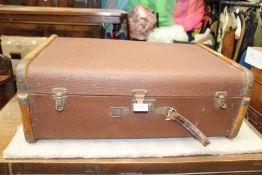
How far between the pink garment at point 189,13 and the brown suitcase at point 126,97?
4.86 feet

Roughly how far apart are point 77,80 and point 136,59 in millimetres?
201

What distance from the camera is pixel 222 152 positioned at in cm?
66

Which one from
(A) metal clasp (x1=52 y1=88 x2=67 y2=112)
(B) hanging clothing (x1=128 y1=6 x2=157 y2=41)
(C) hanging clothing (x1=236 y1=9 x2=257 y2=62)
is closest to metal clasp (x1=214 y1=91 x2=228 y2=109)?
(A) metal clasp (x1=52 y1=88 x2=67 y2=112)

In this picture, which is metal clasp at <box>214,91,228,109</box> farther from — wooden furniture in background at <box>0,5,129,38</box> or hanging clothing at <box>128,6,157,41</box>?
hanging clothing at <box>128,6,157,41</box>

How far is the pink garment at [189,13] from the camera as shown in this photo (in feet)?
6.68

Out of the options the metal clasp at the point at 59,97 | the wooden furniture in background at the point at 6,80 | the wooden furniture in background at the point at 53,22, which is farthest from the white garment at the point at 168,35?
the metal clasp at the point at 59,97

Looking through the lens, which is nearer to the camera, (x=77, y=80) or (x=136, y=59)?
(x=77, y=80)

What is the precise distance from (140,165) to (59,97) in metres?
0.27

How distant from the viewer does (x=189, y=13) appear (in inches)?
81.3

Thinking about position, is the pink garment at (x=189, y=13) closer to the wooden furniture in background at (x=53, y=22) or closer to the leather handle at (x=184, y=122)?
the wooden furniture in background at (x=53, y=22)

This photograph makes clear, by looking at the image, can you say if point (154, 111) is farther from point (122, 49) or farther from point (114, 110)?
point (122, 49)

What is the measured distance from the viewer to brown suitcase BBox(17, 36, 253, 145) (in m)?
0.58

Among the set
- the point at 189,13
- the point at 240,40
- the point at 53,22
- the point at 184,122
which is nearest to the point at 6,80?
the point at 53,22

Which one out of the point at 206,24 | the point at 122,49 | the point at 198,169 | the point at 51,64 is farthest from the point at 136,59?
the point at 206,24
